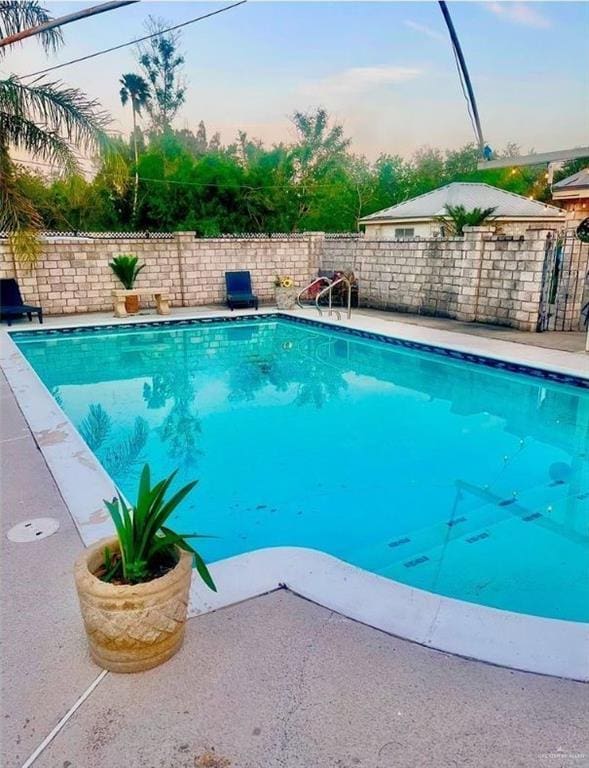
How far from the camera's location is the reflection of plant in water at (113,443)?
4.93 m

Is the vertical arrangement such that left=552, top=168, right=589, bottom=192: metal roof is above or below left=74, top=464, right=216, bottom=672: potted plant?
above

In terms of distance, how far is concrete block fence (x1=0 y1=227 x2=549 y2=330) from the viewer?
9.62 meters

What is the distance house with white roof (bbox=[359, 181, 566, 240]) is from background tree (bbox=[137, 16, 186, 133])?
10.0 meters

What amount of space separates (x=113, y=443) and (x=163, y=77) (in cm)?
2295

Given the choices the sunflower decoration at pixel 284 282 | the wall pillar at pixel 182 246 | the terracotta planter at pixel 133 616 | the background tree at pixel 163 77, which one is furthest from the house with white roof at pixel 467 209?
the terracotta planter at pixel 133 616

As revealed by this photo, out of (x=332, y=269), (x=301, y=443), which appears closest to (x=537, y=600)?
(x=301, y=443)

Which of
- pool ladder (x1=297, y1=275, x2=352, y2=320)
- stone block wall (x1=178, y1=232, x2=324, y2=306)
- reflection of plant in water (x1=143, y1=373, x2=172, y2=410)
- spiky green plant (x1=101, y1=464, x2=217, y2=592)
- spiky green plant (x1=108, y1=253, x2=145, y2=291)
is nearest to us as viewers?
spiky green plant (x1=101, y1=464, x2=217, y2=592)

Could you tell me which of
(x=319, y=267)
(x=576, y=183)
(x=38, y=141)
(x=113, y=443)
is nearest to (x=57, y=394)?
(x=113, y=443)

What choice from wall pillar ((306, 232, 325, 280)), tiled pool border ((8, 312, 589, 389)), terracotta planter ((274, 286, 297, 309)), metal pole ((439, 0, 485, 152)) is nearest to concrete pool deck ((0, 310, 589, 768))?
tiled pool border ((8, 312, 589, 389))

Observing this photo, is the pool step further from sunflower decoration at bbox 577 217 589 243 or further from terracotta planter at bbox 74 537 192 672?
sunflower decoration at bbox 577 217 589 243

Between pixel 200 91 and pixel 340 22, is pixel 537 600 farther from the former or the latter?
pixel 200 91

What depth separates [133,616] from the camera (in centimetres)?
191

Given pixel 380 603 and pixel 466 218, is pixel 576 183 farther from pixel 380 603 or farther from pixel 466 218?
pixel 380 603

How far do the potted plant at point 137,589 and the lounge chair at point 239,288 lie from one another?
10537 millimetres
